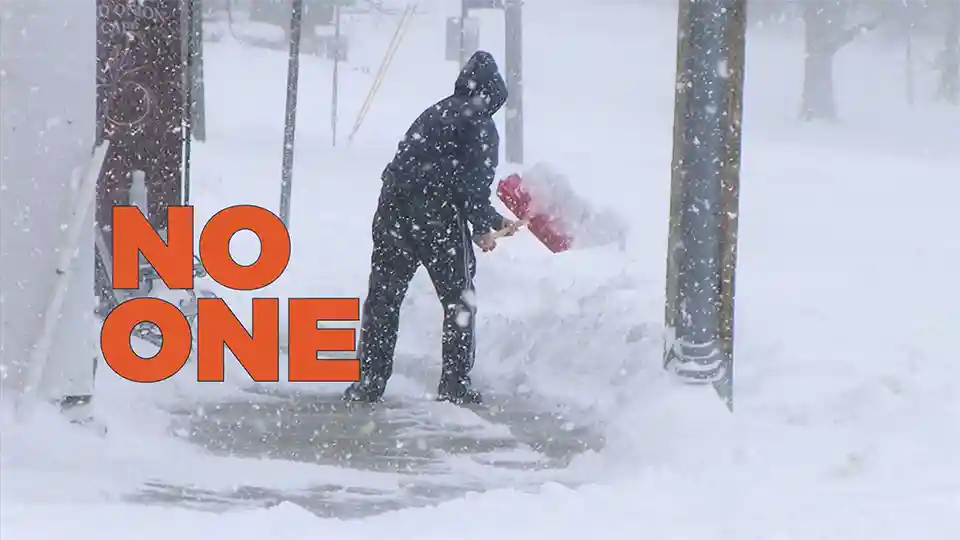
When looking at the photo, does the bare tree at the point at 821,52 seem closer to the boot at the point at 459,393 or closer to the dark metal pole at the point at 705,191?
the boot at the point at 459,393

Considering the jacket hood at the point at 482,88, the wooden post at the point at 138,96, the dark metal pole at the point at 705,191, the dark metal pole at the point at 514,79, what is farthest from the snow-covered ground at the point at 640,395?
the dark metal pole at the point at 514,79

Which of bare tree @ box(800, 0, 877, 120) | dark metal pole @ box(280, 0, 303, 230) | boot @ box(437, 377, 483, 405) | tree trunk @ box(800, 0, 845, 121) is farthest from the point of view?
tree trunk @ box(800, 0, 845, 121)

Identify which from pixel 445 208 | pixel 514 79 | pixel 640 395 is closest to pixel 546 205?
pixel 445 208

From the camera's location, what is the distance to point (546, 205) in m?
9.07

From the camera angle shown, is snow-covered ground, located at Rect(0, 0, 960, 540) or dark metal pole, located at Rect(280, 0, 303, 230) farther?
dark metal pole, located at Rect(280, 0, 303, 230)

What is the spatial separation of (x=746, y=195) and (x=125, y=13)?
12.9 metres

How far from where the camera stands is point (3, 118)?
5141mm

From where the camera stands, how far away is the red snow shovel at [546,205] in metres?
8.93

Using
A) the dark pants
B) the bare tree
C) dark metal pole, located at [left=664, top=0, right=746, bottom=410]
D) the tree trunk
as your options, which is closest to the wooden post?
the dark pants

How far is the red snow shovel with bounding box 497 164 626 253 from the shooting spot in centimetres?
893

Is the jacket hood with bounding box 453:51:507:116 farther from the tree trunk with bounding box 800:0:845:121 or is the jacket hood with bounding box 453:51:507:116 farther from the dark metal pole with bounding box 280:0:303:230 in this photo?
the tree trunk with bounding box 800:0:845:121
